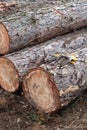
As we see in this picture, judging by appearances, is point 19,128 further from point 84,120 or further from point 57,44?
point 57,44

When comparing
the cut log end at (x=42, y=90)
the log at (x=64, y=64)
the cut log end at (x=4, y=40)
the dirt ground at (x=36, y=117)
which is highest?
the cut log end at (x=4, y=40)

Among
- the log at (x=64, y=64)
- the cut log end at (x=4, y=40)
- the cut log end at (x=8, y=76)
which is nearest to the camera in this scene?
the log at (x=64, y=64)

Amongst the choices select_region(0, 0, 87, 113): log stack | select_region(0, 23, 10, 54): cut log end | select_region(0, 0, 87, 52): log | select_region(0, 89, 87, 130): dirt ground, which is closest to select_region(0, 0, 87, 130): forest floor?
select_region(0, 89, 87, 130): dirt ground

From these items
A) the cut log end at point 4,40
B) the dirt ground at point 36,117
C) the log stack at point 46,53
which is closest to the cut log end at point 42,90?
the log stack at point 46,53

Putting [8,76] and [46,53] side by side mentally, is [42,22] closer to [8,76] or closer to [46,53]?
[46,53]

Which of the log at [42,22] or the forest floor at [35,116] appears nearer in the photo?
the forest floor at [35,116]

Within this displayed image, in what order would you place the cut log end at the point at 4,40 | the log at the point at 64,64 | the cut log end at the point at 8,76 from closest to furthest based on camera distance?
the log at the point at 64,64 → the cut log end at the point at 8,76 → the cut log end at the point at 4,40

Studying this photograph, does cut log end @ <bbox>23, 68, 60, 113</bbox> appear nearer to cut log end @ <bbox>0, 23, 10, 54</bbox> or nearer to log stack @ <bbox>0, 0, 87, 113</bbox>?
log stack @ <bbox>0, 0, 87, 113</bbox>

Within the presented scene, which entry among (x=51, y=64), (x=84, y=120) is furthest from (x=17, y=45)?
(x=84, y=120)

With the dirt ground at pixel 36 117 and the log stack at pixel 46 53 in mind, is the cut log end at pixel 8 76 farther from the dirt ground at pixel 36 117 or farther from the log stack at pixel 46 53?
the dirt ground at pixel 36 117
